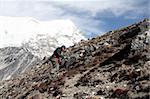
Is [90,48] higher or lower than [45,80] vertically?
higher

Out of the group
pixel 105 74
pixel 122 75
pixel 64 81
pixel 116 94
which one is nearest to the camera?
pixel 116 94

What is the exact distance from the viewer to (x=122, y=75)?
1467 inches

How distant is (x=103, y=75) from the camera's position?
3972 cm

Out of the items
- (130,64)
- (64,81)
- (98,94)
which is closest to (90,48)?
(64,81)

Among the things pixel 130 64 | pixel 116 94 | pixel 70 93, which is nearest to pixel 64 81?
pixel 70 93

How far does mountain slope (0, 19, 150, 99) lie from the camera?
34.4 metres

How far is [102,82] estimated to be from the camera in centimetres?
3778

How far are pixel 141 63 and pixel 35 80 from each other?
63.2 feet

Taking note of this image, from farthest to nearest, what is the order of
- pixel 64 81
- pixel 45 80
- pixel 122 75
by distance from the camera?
1. pixel 45 80
2. pixel 64 81
3. pixel 122 75

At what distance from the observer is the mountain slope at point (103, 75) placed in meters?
34.4

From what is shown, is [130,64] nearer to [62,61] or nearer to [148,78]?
[148,78]

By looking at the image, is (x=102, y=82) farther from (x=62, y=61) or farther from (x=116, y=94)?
(x=62, y=61)

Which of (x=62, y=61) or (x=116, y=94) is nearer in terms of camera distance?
(x=116, y=94)

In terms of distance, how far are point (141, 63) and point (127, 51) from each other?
506 centimetres
